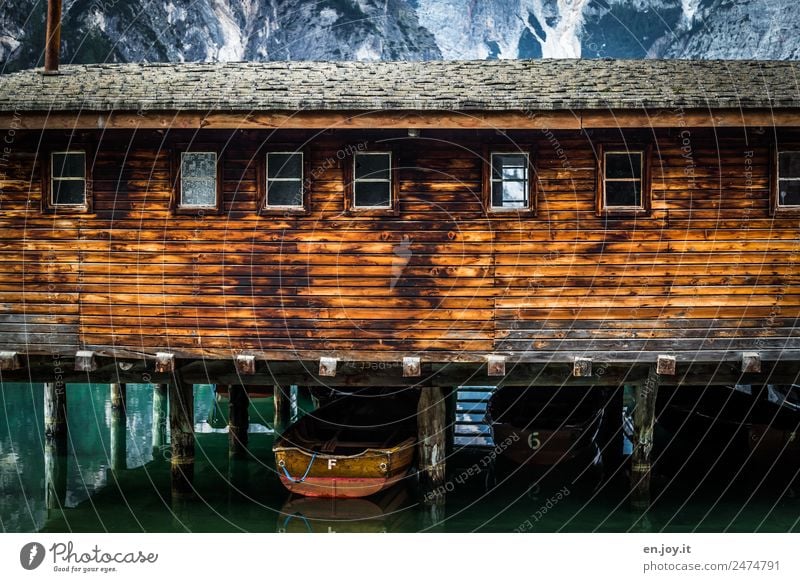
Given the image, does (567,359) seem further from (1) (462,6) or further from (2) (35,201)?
(1) (462,6)

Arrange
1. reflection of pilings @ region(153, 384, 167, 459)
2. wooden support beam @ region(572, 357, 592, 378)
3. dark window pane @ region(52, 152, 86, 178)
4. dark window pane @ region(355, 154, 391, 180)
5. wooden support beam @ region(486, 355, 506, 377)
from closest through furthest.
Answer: wooden support beam @ region(486, 355, 506, 377) < wooden support beam @ region(572, 357, 592, 378) < dark window pane @ region(355, 154, 391, 180) < dark window pane @ region(52, 152, 86, 178) < reflection of pilings @ region(153, 384, 167, 459)

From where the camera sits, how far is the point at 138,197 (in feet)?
49.4

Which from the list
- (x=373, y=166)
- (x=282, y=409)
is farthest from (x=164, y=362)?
(x=282, y=409)

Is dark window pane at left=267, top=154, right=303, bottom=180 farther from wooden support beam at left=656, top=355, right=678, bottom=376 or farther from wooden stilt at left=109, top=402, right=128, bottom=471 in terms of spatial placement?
wooden stilt at left=109, top=402, right=128, bottom=471

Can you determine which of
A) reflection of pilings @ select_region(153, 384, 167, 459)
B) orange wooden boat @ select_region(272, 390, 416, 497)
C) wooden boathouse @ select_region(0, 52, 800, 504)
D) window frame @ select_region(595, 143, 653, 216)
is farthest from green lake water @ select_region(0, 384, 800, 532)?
window frame @ select_region(595, 143, 653, 216)

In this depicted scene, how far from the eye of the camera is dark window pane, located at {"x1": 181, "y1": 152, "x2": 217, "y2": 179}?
14953 mm

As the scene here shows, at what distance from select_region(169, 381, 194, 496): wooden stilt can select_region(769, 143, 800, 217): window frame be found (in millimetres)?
10986

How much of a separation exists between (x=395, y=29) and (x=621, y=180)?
56.8 meters

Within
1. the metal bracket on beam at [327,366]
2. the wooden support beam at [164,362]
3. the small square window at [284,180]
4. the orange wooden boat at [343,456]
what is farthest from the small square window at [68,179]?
the orange wooden boat at [343,456]

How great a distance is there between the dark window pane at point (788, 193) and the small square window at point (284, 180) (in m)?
8.26

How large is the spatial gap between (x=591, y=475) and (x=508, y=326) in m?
5.51

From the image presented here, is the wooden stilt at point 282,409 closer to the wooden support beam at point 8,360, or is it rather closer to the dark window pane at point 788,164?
the wooden support beam at point 8,360

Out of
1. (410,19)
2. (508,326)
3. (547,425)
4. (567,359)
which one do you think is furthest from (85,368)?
(410,19)

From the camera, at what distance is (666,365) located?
14.3m
